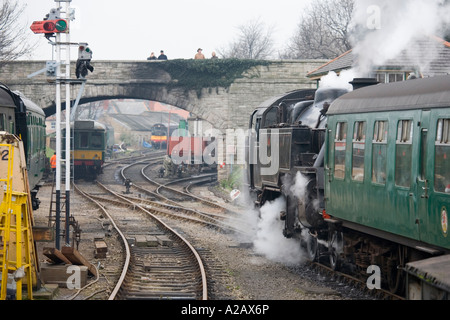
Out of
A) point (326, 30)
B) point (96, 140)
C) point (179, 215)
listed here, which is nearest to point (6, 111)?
point (179, 215)

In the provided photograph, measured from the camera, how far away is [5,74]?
34.3 m

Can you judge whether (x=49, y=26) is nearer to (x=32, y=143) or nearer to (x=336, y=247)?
(x=32, y=143)

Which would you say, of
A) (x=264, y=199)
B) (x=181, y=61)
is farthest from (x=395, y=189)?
(x=181, y=61)

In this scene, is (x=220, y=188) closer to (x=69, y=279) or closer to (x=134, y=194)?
(x=134, y=194)

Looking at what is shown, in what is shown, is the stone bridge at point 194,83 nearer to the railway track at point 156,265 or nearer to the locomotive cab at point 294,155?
the railway track at point 156,265

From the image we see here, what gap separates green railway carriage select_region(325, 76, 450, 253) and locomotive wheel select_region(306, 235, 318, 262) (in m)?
1.46

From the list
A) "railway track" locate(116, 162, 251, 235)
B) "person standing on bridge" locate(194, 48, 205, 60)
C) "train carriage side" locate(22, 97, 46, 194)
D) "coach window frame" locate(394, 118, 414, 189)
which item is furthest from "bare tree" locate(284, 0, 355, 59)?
"coach window frame" locate(394, 118, 414, 189)

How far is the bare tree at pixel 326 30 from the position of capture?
2189 inches

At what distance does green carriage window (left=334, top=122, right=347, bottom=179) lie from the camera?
35.6ft

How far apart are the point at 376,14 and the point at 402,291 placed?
20.1 ft

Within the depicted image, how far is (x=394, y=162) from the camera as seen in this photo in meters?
9.06

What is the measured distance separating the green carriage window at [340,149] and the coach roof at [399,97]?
0.88ft

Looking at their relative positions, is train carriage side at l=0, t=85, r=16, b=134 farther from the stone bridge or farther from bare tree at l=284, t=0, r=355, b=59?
bare tree at l=284, t=0, r=355, b=59

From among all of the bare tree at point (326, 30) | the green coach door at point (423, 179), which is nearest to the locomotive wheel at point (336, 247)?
the green coach door at point (423, 179)
